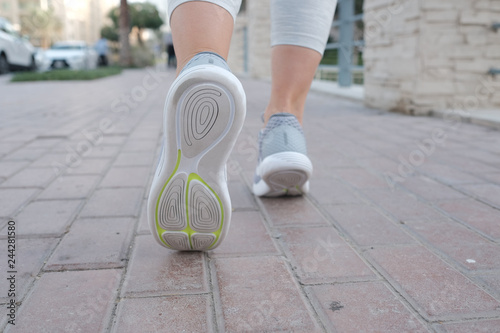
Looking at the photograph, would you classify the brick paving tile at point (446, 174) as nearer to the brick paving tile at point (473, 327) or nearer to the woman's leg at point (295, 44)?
the woman's leg at point (295, 44)

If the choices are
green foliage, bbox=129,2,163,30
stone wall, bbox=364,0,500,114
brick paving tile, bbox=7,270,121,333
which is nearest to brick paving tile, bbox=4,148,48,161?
brick paving tile, bbox=7,270,121,333

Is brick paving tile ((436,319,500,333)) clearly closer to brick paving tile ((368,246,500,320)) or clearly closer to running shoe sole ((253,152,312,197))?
brick paving tile ((368,246,500,320))

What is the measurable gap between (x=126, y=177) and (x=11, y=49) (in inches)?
470

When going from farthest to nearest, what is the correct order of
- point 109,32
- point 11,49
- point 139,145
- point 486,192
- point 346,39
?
point 109,32 < point 11,49 < point 346,39 < point 139,145 < point 486,192

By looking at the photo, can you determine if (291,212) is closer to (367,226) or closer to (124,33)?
(367,226)

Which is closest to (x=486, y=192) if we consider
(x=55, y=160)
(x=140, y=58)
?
(x=55, y=160)

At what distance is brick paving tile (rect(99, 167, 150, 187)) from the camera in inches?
72.7

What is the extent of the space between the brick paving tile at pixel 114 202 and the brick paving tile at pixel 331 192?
24.9 inches

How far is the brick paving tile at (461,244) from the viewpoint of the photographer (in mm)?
1125

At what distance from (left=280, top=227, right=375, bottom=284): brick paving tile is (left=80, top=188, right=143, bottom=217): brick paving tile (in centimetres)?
54

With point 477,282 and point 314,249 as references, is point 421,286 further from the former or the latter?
point 314,249

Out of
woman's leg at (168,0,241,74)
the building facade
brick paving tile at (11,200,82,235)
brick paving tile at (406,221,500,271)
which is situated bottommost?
brick paving tile at (406,221,500,271)

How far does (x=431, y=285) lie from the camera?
100cm

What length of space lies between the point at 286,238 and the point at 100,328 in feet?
1.90
